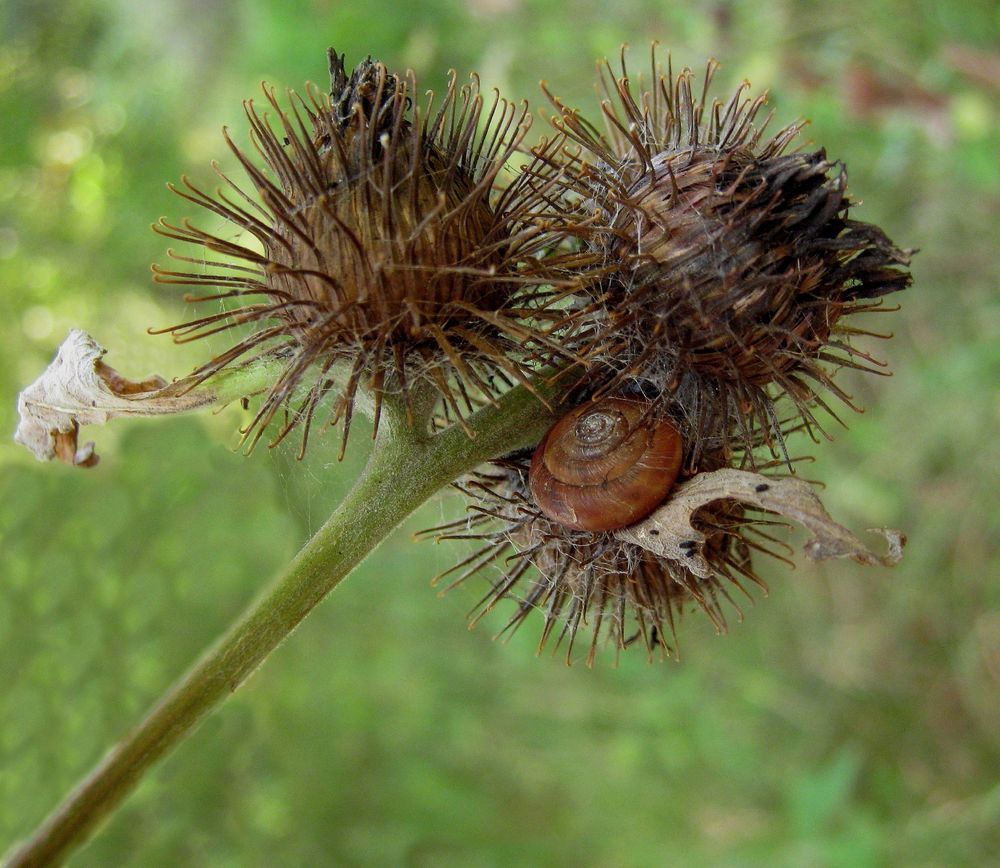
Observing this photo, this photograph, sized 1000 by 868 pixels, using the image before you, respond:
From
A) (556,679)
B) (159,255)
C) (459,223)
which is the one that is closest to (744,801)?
(556,679)

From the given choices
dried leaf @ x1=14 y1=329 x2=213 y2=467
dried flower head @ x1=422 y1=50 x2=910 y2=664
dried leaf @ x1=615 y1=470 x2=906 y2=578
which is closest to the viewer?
dried leaf @ x1=615 y1=470 x2=906 y2=578

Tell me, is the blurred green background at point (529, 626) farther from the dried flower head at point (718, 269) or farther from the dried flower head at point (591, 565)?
the dried flower head at point (718, 269)

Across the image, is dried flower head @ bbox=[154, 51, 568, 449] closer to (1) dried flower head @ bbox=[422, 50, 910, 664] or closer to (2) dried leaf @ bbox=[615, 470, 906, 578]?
(1) dried flower head @ bbox=[422, 50, 910, 664]

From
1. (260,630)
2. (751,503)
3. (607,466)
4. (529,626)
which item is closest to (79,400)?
(260,630)

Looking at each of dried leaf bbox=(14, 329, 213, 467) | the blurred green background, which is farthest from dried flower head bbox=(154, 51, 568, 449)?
the blurred green background

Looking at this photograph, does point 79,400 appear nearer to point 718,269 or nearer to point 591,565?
point 591,565

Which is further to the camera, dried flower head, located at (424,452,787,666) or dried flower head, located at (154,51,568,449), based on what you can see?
dried flower head, located at (424,452,787,666)

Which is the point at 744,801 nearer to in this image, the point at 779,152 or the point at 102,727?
the point at 102,727

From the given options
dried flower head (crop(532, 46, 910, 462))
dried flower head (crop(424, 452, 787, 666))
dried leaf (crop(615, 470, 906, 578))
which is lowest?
dried flower head (crop(424, 452, 787, 666))
